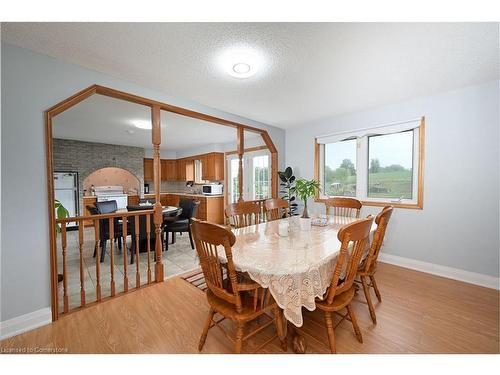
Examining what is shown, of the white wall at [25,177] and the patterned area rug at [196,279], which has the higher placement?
the white wall at [25,177]

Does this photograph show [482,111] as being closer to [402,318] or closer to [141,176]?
[402,318]

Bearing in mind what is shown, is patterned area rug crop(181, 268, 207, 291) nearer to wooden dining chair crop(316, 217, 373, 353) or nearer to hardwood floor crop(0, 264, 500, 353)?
hardwood floor crop(0, 264, 500, 353)

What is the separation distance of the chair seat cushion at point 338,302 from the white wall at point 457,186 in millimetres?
2006

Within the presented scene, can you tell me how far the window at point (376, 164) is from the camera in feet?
9.14

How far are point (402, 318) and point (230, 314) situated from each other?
157 cm

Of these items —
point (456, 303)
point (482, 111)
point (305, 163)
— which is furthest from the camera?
point (305, 163)

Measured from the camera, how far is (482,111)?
228 centimetres

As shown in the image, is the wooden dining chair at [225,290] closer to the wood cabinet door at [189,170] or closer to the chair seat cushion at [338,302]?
the chair seat cushion at [338,302]

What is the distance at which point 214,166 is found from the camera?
5.77 m

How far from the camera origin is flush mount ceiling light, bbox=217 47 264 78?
167cm

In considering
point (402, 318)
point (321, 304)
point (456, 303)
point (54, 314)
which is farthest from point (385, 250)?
point (54, 314)

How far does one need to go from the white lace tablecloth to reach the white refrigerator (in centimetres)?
595

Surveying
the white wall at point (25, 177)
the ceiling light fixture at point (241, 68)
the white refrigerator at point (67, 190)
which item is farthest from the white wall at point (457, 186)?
the white refrigerator at point (67, 190)
